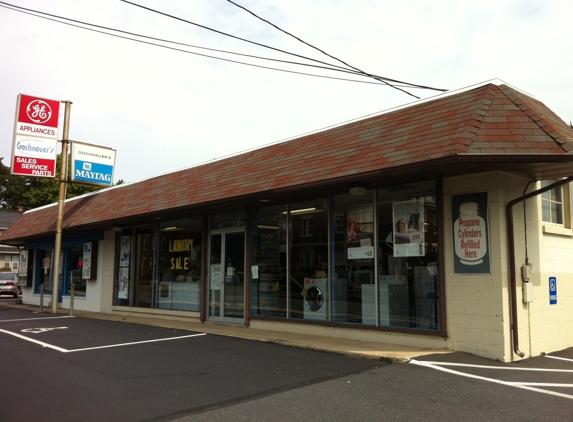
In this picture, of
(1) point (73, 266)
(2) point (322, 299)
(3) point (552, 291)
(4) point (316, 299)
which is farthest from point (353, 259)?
(1) point (73, 266)

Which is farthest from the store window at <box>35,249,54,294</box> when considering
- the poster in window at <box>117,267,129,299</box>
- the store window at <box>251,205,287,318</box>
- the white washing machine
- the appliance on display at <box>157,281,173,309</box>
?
the white washing machine

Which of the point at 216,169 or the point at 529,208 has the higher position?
the point at 216,169

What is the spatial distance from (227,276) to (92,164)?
353 inches

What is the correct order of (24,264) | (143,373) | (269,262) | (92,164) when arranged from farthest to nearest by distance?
1. (24,264)
2. (92,164)
3. (269,262)
4. (143,373)

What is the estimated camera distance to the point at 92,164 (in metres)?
19.4

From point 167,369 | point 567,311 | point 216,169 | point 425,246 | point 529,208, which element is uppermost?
point 216,169

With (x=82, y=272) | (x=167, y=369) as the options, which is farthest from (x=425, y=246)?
(x=82, y=272)

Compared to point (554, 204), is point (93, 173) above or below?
above

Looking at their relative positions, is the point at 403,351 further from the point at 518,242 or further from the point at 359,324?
the point at 518,242

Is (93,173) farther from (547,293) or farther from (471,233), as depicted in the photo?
(547,293)

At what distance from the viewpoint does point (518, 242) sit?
344 inches

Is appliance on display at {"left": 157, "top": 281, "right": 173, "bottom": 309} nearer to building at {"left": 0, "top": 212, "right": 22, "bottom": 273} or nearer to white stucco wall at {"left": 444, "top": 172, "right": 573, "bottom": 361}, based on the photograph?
white stucco wall at {"left": 444, "top": 172, "right": 573, "bottom": 361}

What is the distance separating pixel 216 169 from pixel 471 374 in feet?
29.1

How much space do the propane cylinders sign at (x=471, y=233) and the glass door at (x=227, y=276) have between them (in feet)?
18.6
